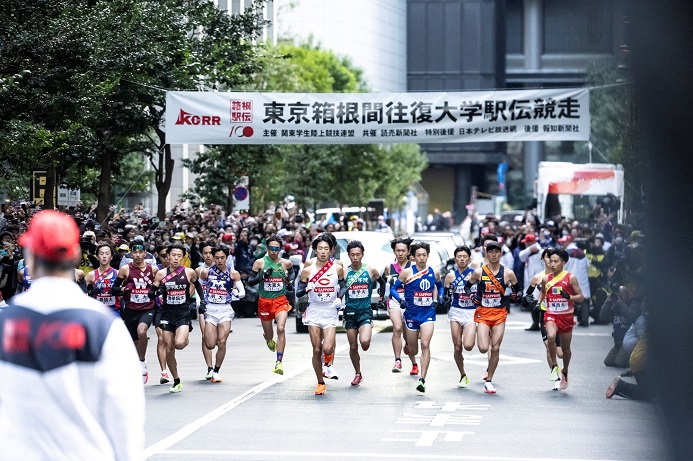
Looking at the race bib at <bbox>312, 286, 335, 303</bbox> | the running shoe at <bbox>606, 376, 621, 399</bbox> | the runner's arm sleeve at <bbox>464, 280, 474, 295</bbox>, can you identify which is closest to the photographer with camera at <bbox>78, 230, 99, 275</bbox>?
the race bib at <bbox>312, 286, 335, 303</bbox>

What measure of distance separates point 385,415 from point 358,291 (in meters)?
2.95

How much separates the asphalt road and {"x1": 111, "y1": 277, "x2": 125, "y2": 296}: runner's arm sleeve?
45.7 inches

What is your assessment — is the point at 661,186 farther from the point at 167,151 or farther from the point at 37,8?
the point at 167,151

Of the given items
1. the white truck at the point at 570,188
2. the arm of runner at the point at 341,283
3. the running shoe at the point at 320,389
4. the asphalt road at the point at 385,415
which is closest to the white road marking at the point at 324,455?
the asphalt road at the point at 385,415

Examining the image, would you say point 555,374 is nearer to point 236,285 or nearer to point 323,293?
point 323,293

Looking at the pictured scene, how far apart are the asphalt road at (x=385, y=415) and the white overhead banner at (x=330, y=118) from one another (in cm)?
601

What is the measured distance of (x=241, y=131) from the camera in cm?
2294

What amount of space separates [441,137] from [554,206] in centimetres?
2564

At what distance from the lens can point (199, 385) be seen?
14508 mm

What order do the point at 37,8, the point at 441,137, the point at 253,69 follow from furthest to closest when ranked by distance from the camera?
the point at 253,69, the point at 441,137, the point at 37,8

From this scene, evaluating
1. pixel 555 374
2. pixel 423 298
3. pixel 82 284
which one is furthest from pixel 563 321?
pixel 82 284

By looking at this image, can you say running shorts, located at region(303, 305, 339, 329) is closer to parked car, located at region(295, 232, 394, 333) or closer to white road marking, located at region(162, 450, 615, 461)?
white road marking, located at region(162, 450, 615, 461)

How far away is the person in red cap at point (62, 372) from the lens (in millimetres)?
3328

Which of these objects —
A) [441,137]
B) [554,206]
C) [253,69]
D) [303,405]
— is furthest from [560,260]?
[554,206]
